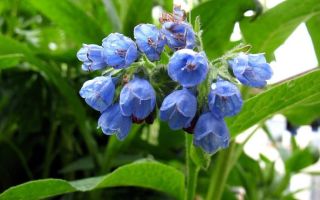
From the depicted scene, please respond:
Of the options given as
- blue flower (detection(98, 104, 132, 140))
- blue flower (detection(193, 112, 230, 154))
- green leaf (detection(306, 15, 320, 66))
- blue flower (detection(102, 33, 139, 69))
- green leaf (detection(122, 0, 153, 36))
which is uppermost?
green leaf (detection(122, 0, 153, 36))

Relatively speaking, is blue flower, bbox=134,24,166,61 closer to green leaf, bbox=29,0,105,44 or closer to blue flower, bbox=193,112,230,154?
blue flower, bbox=193,112,230,154

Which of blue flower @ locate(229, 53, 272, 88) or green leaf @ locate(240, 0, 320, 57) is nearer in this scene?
blue flower @ locate(229, 53, 272, 88)

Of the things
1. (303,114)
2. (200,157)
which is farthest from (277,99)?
(303,114)

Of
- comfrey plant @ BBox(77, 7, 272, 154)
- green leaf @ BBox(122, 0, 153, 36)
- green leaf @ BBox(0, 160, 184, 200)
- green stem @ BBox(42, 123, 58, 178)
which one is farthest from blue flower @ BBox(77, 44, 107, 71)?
green stem @ BBox(42, 123, 58, 178)

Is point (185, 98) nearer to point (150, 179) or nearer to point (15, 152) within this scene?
point (150, 179)

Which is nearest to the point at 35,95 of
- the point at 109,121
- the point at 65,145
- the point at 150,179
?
the point at 65,145
